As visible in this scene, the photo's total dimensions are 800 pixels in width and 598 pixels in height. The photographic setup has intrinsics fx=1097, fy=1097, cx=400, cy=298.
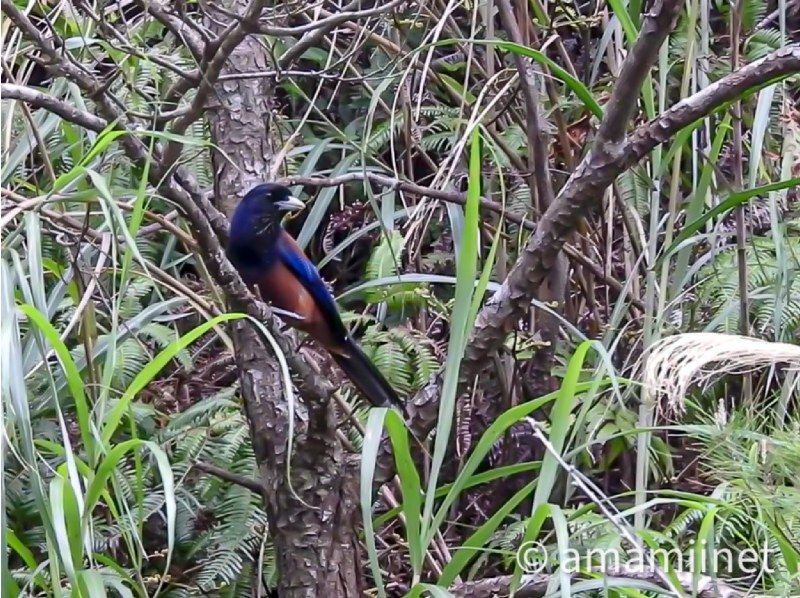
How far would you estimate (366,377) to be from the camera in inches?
100

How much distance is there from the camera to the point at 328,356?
295 cm

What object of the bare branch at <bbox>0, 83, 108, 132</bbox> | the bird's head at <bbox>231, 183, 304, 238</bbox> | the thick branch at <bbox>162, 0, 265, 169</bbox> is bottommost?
the bird's head at <bbox>231, 183, 304, 238</bbox>

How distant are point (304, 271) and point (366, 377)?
46 centimetres

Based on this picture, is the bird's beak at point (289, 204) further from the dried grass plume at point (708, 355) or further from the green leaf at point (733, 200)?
the dried grass plume at point (708, 355)

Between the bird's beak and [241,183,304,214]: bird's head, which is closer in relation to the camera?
[241,183,304,214]: bird's head

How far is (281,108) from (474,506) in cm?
137

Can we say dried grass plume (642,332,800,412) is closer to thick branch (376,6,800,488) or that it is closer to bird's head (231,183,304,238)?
thick branch (376,6,800,488)

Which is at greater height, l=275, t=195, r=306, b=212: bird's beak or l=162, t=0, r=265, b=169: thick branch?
l=162, t=0, r=265, b=169: thick branch

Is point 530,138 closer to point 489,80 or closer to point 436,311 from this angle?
point 489,80

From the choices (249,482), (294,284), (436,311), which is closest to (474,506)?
(436,311)

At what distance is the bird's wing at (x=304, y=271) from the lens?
273 centimetres

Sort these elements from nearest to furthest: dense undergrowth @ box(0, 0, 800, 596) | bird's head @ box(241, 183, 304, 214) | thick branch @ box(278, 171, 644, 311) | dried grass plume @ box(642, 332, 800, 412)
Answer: dried grass plume @ box(642, 332, 800, 412), dense undergrowth @ box(0, 0, 800, 596), thick branch @ box(278, 171, 644, 311), bird's head @ box(241, 183, 304, 214)

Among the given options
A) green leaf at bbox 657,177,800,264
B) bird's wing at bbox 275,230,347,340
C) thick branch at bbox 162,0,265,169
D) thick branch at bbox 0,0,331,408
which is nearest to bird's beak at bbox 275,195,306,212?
bird's wing at bbox 275,230,347,340

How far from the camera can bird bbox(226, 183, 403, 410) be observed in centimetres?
245
